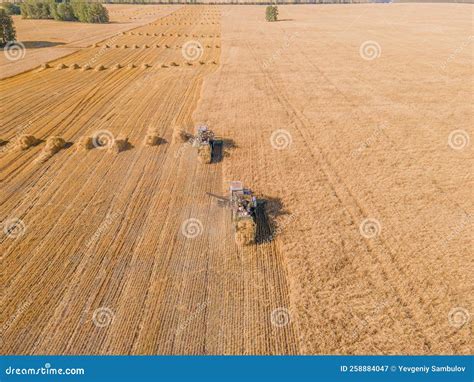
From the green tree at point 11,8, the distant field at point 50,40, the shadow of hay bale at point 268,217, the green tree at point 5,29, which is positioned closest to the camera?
the shadow of hay bale at point 268,217

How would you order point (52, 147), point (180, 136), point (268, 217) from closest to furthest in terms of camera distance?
point (268, 217)
point (52, 147)
point (180, 136)

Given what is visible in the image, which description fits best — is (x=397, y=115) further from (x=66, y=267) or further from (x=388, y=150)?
(x=66, y=267)

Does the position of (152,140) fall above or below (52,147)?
below

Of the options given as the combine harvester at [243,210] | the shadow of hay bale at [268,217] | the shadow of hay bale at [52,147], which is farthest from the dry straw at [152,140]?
the shadow of hay bale at [268,217]

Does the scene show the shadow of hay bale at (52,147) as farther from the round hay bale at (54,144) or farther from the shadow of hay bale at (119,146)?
the shadow of hay bale at (119,146)

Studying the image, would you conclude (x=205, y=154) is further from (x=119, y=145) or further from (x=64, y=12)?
(x=64, y=12)

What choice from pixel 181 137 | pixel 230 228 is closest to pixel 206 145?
pixel 181 137
